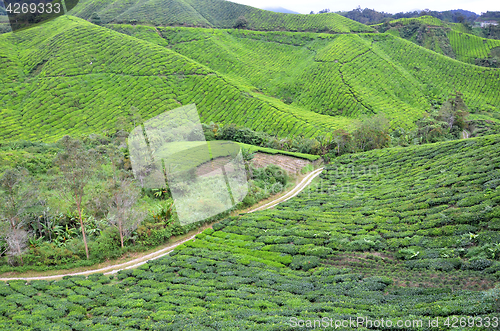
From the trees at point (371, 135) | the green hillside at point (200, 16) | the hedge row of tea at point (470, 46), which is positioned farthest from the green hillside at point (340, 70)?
the hedge row of tea at point (470, 46)

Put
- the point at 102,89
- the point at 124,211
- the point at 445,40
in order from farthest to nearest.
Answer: the point at 445,40 → the point at 102,89 → the point at 124,211

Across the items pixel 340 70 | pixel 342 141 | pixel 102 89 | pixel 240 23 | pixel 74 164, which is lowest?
pixel 342 141

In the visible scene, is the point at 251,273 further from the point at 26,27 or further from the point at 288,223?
the point at 26,27

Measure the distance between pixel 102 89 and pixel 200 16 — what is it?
244ft

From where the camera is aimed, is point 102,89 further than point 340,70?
No

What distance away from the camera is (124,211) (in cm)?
2719

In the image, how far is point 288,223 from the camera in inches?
1195

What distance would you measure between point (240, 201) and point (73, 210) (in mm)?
17500

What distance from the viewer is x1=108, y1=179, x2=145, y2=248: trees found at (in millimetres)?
26484

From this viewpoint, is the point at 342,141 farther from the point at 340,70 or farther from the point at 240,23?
the point at 240,23

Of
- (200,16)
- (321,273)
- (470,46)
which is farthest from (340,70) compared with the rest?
(321,273)

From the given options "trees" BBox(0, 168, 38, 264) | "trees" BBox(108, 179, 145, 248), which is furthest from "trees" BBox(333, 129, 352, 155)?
"trees" BBox(0, 168, 38, 264)

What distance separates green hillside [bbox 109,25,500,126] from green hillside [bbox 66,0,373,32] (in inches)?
421

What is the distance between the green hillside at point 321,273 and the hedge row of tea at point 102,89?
113ft
